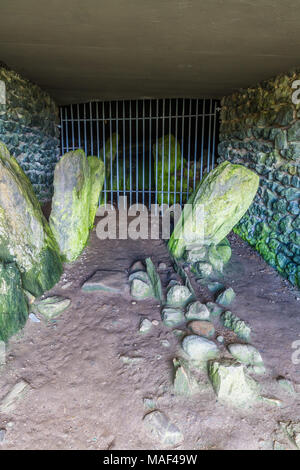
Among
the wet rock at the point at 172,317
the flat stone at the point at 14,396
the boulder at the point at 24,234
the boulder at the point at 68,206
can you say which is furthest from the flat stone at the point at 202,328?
Result: the boulder at the point at 68,206

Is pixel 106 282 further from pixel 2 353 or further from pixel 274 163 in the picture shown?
pixel 274 163

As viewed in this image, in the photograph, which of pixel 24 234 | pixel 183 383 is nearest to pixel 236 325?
pixel 183 383

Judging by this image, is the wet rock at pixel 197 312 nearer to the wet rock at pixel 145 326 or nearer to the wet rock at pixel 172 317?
the wet rock at pixel 172 317

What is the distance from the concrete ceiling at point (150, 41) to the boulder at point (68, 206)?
122cm

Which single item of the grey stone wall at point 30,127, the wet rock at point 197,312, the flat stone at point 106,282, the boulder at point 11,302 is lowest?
the wet rock at point 197,312

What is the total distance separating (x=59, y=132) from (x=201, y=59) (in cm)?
393

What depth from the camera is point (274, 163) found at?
13.9 ft

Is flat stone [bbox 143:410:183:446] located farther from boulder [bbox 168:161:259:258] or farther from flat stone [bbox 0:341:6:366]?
boulder [bbox 168:161:259:258]

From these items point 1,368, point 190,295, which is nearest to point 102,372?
point 1,368

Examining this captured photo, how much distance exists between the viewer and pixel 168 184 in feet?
22.9

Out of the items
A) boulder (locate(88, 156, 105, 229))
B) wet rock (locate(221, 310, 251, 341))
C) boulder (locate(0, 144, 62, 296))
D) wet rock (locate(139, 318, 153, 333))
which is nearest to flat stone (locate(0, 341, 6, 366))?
boulder (locate(0, 144, 62, 296))

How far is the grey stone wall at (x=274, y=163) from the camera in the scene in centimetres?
378
